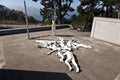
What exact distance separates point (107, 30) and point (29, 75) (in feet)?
29.3

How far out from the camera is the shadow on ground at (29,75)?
269 inches

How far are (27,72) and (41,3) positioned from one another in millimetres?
17504

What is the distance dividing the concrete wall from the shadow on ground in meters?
7.51

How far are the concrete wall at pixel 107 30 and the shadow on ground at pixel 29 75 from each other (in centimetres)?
751

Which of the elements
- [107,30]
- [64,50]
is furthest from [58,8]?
[64,50]

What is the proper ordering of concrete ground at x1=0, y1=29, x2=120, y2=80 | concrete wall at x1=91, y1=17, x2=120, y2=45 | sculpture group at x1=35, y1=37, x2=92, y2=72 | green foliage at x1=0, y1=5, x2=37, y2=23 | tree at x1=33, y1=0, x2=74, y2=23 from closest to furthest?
1. concrete ground at x1=0, y1=29, x2=120, y2=80
2. sculpture group at x1=35, y1=37, x2=92, y2=72
3. concrete wall at x1=91, y1=17, x2=120, y2=45
4. tree at x1=33, y1=0, x2=74, y2=23
5. green foliage at x1=0, y1=5, x2=37, y2=23

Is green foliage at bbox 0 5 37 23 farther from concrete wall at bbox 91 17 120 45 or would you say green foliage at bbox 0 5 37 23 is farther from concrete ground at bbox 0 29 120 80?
concrete ground at bbox 0 29 120 80

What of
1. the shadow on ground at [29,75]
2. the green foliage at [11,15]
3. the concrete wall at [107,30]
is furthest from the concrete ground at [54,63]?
the green foliage at [11,15]

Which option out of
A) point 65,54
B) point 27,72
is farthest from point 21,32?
point 27,72

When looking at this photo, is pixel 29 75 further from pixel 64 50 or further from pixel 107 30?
pixel 107 30

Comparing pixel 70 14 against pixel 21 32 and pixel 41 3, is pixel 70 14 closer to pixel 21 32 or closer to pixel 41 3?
pixel 41 3

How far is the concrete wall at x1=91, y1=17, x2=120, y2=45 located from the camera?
13.1 m

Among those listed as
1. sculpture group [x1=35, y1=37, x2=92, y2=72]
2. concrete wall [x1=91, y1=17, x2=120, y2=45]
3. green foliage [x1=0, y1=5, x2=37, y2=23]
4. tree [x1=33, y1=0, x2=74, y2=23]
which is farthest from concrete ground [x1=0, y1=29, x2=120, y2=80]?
green foliage [x1=0, y1=5, x2=37, y2=23]

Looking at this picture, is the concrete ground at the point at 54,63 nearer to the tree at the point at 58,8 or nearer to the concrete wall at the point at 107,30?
the concrete wall at the point at 107,30
